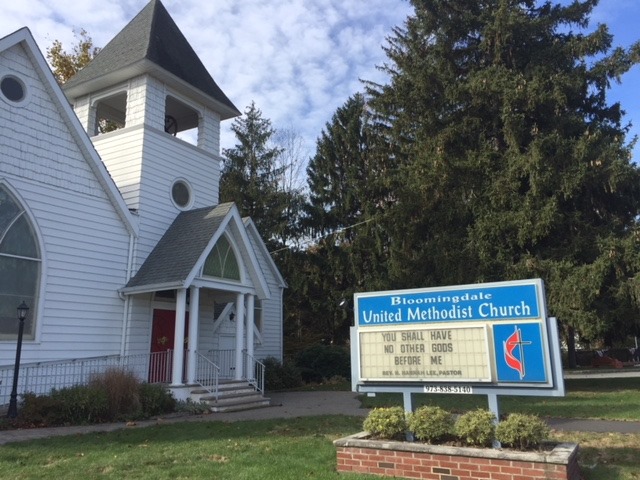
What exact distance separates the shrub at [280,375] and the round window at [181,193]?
23.2 ft

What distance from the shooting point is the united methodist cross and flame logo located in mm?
6398

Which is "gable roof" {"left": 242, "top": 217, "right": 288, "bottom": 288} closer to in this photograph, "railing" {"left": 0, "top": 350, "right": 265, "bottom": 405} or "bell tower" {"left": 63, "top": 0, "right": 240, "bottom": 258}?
"bell tower" {"left": 63, "top": 0, "right": 240, "bottom": 258}

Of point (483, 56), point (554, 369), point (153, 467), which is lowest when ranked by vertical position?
point (153, 467)

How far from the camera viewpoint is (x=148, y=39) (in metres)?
17.7

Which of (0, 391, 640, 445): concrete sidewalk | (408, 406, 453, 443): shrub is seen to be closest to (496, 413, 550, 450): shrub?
(408, 406, 453, 443): shrub

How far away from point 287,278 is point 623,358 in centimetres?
3399

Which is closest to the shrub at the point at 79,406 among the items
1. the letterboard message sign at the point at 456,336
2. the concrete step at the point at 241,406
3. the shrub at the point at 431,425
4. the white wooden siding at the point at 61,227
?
the white wooden siding at the point at 61,227

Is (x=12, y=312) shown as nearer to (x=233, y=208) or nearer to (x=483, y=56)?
(x=233, y=208)

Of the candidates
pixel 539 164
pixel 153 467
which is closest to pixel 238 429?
pixel 153 467

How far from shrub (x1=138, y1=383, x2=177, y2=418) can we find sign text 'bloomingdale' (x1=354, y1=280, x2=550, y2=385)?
671 cm

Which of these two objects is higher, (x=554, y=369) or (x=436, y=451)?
(x=554, y=369)

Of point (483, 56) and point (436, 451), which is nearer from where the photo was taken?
point (436, 451)

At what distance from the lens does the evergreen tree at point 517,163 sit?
1717cm

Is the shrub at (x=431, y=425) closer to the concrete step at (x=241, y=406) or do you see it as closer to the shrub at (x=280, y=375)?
the concrete step at (x=241, y=406)
